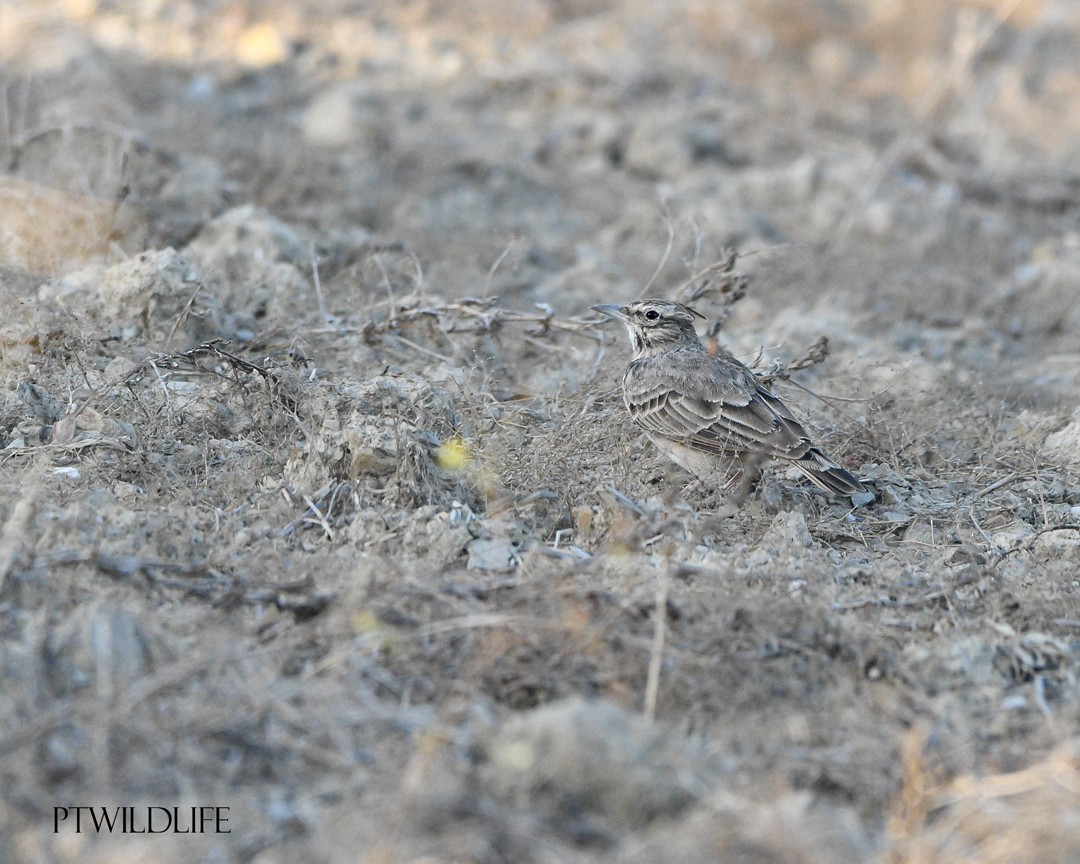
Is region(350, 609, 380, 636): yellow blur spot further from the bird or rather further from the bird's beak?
the bird's beak

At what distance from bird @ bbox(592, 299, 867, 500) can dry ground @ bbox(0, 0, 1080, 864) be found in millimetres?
210

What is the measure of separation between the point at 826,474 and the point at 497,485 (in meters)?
1.59

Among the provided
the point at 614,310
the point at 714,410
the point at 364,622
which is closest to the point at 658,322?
the point at 614,310

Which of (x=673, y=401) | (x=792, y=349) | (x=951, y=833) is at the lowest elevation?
(x=792, y=349)

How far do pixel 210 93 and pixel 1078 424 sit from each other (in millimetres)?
8387

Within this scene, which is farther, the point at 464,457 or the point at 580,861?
the point at 464,457

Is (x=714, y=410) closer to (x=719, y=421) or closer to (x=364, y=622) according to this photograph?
(x=719, y=421)

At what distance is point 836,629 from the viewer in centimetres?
469

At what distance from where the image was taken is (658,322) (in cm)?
721

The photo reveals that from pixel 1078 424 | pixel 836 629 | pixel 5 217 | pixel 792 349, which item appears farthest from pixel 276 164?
pixel 836 629

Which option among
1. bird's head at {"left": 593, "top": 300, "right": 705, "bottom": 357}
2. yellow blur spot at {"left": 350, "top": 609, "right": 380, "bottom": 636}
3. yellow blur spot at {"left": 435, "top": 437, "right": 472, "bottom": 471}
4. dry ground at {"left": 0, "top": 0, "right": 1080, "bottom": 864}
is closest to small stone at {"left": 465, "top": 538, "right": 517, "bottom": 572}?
dry ground at {"left": 0, "top": 0, "right": 1080, "bottom": 864}

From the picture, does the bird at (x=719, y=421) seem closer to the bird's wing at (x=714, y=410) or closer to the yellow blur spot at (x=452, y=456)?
the bird's wing at (x=714, y=410)

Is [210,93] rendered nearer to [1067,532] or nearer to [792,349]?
[792,349]

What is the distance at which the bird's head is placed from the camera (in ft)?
23.6
